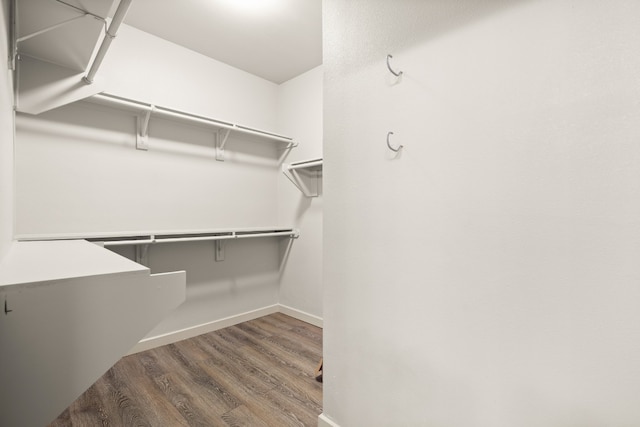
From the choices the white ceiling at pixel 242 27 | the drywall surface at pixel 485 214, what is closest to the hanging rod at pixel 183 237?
the drywall surface at pixel 485 214

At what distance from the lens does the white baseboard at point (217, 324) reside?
215 cm

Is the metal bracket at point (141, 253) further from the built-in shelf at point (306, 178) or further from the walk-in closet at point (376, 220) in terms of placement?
the built-in shelf at point (306, 178)

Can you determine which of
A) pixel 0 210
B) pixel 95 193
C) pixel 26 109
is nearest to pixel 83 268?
pixel 0 210

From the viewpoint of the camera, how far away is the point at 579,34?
719 millimetres

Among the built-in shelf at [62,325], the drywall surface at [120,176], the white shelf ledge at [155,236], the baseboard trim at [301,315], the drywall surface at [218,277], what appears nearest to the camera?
the built-in shelf at [62,325]

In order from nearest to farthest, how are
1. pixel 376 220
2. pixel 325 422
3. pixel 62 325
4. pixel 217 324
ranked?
pixel 62 325
pixel 376 220
pixel 325 422
pixel 217 324

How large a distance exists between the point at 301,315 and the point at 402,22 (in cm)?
248

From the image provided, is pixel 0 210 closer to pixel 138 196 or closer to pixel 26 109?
pixel 26 109

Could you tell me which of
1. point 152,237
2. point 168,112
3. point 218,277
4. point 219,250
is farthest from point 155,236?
point 168,112

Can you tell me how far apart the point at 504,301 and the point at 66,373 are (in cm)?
106

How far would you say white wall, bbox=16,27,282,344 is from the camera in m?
1.80

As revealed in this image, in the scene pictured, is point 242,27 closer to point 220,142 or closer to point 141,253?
point 220,142

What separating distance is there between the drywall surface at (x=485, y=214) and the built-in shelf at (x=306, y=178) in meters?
1.37

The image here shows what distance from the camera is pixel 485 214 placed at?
87 centimetres
